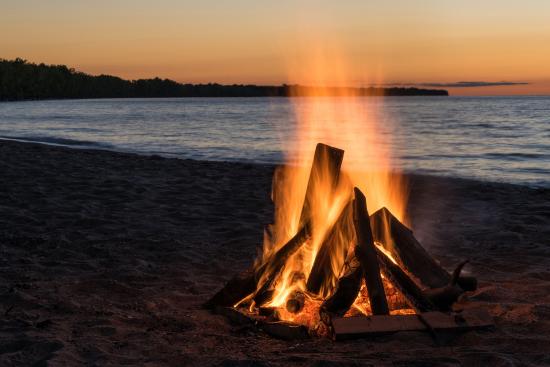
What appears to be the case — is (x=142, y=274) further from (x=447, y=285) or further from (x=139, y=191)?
(x=139, y=191)

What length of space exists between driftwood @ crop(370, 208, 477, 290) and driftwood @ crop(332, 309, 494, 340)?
467 millimetres

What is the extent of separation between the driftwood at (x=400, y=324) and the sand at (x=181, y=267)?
7 centimetres

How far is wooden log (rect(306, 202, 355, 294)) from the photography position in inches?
182

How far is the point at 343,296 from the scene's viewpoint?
435 cm

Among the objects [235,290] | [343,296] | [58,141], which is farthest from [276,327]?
[58,141]

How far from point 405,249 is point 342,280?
0.82m

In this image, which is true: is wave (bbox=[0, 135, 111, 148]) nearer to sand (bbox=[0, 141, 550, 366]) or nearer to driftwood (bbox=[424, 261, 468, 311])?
sand (bbox=[0, 141, 550, 366])

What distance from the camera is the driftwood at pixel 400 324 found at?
4.15m

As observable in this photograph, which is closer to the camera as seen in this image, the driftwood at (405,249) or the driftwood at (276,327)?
the driftwood at (276,327)

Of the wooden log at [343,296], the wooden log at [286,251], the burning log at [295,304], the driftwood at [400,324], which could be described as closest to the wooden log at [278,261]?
the wooden log at [286,251]

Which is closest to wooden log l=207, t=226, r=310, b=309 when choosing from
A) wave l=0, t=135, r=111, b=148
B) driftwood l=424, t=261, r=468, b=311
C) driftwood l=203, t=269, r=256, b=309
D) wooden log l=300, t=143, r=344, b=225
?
driftwood l=203, t=269, r=256, b=309

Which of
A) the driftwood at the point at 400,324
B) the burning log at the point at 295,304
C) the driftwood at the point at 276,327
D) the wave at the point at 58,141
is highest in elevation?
the burning log at the point at 295,304

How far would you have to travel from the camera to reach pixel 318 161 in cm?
496

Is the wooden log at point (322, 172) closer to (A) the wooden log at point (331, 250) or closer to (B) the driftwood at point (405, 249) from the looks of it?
(A) the wooden log at point (331, 250)
